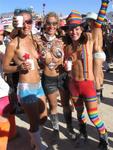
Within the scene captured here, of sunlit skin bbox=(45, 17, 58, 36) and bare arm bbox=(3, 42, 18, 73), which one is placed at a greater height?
sunlit skin bbox=(45, 17, 58, 36)

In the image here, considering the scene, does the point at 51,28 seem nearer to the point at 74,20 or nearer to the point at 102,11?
the point at 74,20

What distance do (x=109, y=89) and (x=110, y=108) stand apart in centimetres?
221

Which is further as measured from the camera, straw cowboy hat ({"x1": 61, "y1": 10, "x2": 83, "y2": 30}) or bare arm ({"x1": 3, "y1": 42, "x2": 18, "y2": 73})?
straw cowboy hat ({"x1": 61, "y1": 10, "x2": 83, "y2": 30})

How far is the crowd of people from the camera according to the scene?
13.6 feet

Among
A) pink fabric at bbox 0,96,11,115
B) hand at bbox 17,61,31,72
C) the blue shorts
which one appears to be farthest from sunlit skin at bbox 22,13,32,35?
pink fabric at bbox 0,96,11,115

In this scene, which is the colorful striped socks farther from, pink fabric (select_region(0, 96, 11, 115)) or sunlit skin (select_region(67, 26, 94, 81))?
pink fabric (select_region(0, 96, 11, 115))

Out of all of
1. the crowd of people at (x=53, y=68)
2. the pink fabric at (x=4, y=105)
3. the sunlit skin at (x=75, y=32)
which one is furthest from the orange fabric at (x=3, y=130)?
the sunlit skin at (x=75, y=32)

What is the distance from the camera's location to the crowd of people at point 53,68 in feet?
13.6

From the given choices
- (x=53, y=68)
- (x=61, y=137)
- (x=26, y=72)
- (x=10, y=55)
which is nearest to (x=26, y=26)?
(x=10, y=55)

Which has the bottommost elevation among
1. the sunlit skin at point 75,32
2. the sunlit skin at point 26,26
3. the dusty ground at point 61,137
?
the dusty ground at point 61,137

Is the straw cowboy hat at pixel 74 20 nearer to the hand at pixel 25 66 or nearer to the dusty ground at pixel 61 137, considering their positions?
the hand at pixel 25 66

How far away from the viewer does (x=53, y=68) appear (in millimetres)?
4789

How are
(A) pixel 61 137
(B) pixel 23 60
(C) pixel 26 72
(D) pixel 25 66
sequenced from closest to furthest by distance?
1. (D) pixel 25 66
2. (B) pixel 23 60
3. (C) pixel 26 72
4. (A) pixel 61 137

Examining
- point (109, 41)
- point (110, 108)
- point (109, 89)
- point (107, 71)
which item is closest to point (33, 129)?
point (110, 108)
